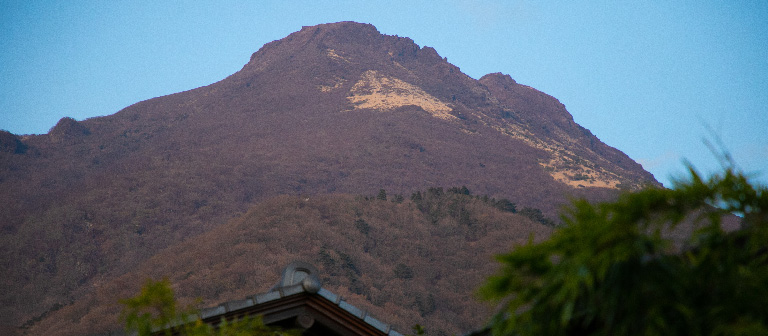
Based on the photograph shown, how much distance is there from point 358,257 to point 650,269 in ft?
127

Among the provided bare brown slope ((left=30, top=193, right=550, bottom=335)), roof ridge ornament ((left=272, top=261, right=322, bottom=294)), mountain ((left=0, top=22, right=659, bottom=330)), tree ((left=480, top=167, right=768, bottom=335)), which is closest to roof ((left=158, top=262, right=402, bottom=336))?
roof ridge ornament ((left=272, top=261, right=322, bottom=294))

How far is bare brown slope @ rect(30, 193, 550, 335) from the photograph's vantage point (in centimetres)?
3425

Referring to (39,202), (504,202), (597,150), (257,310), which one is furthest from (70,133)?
(257,310)

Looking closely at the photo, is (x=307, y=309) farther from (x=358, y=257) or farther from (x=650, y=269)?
(x=358, y=257)

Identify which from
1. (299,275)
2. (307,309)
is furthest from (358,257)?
(307,309)

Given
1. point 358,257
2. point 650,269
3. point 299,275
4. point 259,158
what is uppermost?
point 650,269

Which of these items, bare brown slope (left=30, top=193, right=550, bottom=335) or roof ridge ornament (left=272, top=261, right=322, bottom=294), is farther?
bare brown slope (left=30, top=193, right=550, bottom=335)

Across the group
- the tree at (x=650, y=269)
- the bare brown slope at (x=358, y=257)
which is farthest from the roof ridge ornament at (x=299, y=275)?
the bare brown slope at (x=358, y=257)

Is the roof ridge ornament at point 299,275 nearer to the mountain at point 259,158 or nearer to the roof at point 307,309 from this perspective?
the roof at point 307,309

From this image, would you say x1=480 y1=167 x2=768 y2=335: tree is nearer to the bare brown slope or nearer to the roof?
the roof

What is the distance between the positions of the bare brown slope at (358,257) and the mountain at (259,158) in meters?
2.20

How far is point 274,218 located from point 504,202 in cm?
1854

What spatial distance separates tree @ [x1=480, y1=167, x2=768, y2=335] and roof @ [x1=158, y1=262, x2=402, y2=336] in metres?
3.38

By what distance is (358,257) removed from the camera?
4025 cm
